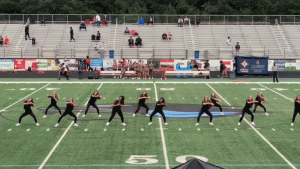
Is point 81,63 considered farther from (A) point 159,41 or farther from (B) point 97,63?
(A) point 159,41

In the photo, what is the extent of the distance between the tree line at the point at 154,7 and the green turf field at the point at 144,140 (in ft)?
174

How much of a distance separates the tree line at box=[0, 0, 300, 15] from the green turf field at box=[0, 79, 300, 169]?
52.9 m

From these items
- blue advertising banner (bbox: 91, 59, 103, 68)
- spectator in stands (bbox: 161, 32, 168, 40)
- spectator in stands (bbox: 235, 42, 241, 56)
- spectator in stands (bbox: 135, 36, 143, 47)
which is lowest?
blue advertising banner (bbox: 91, 59, 103, 68)

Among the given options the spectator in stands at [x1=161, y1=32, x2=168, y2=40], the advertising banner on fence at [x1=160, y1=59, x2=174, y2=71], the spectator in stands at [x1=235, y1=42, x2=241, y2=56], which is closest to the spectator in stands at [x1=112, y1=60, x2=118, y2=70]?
the advertising banner on fence at [x1=160, y1=59, x2=174, y2=71]

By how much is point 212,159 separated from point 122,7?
73.3m

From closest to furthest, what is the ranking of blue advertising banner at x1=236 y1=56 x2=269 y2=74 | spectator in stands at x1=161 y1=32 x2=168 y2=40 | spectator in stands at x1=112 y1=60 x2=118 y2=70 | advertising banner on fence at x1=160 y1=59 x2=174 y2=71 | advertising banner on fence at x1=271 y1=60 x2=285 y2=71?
blue advertising banner at x1=236 y1=56 x2=269 y2=74
spectator in stands at x1=112 y1=60 x2=118 y2=70
advertising banner on fence at x1=160 y1=59 x2=174 y2=71
advertising banner on fence at x1=271 y1=60 x2=285 y2=71
spectator in stands at x1=161 y1=32 x2=168 y2=40

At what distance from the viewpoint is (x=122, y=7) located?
87562 mm

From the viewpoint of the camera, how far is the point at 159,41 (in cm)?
5656

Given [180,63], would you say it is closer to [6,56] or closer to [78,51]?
[78,51]

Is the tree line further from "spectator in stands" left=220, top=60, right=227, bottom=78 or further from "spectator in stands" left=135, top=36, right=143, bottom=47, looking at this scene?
"spectator in stands" left=220, top=60, right=227, bottom=78

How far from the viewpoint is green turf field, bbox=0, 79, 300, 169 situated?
16.2m

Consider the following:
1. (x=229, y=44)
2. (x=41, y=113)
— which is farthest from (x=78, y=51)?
(x=41, y=113)

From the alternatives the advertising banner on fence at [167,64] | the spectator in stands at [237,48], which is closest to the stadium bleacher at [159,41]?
the spectator in stands at [237,48]

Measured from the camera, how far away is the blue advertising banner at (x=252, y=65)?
47500 millimetres
